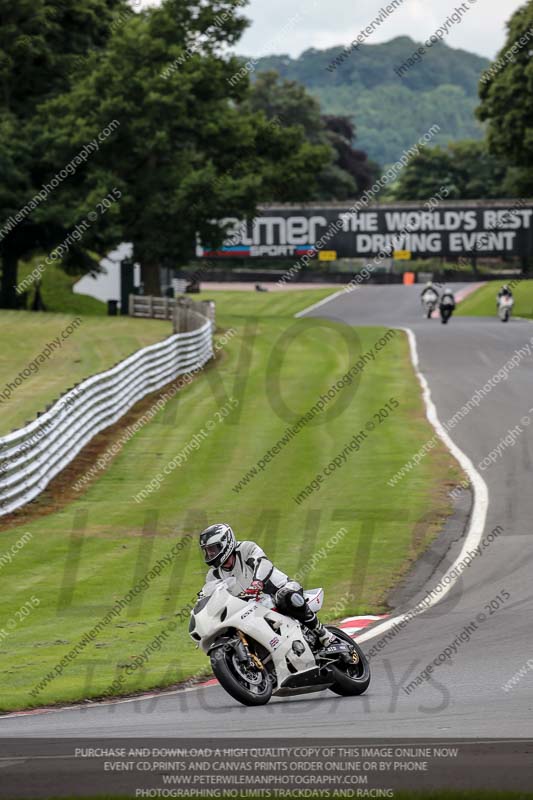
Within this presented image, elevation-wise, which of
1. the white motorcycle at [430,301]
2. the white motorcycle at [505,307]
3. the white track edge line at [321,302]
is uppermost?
the white motorcycle at [505,307]

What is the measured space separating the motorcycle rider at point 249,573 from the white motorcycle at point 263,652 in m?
0.08

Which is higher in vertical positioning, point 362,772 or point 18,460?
point 362,772

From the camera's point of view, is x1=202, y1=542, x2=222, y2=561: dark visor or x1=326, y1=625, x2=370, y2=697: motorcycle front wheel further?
x1=326, y1=625, x2=370, y2=697: motorcycle front wheel

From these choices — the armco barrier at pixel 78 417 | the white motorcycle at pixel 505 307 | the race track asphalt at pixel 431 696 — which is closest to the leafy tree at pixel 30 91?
the white motorcycle at pixel 505 307

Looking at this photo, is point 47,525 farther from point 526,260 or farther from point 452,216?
point 526,260

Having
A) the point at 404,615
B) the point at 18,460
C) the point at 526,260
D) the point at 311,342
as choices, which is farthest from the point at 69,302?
the point at 404,615

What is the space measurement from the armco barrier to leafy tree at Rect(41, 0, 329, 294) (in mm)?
18484

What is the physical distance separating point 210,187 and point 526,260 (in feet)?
140

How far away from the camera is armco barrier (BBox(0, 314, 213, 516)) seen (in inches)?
761

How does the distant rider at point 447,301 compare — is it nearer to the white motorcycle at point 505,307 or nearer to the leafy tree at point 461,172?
the white motorcycle at point 505,307

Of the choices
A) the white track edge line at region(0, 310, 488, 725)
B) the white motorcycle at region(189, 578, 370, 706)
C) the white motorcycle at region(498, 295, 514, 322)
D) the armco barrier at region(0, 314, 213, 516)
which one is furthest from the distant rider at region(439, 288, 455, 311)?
the white motorcycle at region(189, 578, 370, 706)

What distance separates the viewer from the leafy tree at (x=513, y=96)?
2338 inches

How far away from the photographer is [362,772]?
7297 mm

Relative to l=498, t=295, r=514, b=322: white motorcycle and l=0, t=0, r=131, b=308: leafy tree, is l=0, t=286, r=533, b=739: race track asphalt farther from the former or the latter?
l=0, t=0, r=131, b=308: leafy tree
